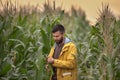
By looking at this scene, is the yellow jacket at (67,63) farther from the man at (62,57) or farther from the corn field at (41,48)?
the corn field at (41,48)

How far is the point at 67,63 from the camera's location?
230 inches

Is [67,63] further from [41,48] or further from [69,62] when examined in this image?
[41,48]

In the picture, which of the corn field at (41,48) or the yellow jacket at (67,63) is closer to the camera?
the yellow jacket at (67,63)

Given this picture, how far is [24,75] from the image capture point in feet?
22.8

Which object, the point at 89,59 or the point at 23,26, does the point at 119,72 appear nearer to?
the point at 89,59

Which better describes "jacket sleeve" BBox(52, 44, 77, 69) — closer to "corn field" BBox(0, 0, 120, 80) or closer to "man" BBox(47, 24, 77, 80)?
"man" BBox(47, 24, 77, 80)

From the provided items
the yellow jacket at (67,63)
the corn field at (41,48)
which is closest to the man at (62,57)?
the yellow jacket at (67,63)

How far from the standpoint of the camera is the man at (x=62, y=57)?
5848mm

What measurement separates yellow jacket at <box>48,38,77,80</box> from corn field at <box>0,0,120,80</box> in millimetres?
376

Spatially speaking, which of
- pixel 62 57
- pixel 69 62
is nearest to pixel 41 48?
pixel 62 57

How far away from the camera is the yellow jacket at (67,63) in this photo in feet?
19.2

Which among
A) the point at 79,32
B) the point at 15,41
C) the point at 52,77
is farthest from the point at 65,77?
the point at 79,32

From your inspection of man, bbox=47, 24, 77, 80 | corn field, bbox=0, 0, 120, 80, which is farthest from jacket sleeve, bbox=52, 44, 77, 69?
corn field, bbox=0, 0, 120, 80

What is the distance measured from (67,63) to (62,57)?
6.1 inches
